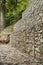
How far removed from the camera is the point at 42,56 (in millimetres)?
7238

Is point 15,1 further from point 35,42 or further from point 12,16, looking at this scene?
point 35,42

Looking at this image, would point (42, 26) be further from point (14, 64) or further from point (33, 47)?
point (14, 64)

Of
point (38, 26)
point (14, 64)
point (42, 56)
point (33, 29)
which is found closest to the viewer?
point (14, 64)

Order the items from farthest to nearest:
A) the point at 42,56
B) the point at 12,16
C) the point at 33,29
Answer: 1. the point at 12,16
2. the point at 33,29
3. the point at 42,56

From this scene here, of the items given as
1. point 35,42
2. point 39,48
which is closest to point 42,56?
point 39,48

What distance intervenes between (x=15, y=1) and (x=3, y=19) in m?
2.31

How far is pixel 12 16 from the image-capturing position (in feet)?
74.6

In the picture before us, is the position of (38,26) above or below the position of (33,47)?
above

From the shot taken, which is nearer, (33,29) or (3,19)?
(33,29)

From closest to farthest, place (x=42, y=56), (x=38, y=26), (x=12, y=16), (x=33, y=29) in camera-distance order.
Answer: (x=42, y=56) < (x=38, y=26) < (x=33, y=29) < (x=12, y=16)

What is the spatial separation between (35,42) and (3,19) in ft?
49.8

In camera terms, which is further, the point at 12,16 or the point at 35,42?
the point at 12,16

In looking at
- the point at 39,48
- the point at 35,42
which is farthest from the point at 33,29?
the point at 39,48

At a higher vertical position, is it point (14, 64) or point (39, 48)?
point (14, 64)
